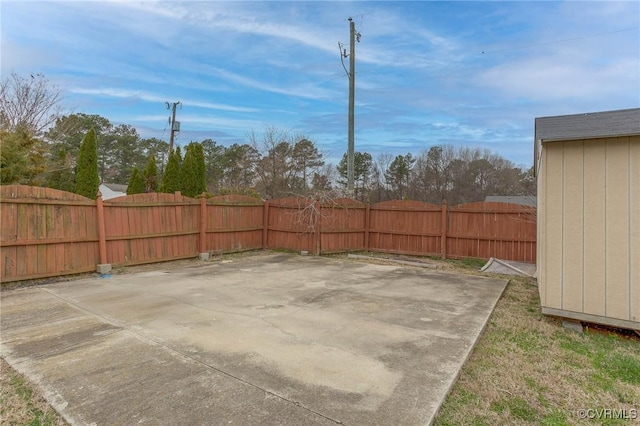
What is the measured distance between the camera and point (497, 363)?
9.40 ft

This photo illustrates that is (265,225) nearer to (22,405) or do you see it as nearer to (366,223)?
(366,223)

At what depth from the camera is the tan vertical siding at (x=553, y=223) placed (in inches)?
154

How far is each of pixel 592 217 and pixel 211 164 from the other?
27892 millimetres

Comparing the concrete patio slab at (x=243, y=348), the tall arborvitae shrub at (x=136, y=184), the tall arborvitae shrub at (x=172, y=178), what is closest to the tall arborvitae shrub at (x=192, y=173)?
the tall arborvitae shrub at (x=172, y=178)

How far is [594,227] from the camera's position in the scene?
3717mm

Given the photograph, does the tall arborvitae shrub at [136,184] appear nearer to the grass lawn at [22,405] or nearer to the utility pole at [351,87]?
the utility pole at [351,87]

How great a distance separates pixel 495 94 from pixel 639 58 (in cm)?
610

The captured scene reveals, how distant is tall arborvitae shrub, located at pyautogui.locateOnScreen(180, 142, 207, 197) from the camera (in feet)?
48.1

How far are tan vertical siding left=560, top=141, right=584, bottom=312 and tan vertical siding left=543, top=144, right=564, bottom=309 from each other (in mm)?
38

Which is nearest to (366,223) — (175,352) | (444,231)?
(444,231)

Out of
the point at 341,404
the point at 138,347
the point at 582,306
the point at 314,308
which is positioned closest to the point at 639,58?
the point at 582,306

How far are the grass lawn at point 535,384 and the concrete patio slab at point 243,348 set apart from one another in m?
0.11

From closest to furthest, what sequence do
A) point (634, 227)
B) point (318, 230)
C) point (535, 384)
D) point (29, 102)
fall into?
point (535, 384) < point (634, 227) < point (318, 230) < point (29, 102)

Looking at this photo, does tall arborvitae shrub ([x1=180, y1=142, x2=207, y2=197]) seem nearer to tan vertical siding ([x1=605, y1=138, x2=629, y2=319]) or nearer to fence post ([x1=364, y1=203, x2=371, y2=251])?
fence post ([x1=364, y1=203, x2=371, y2=251])
